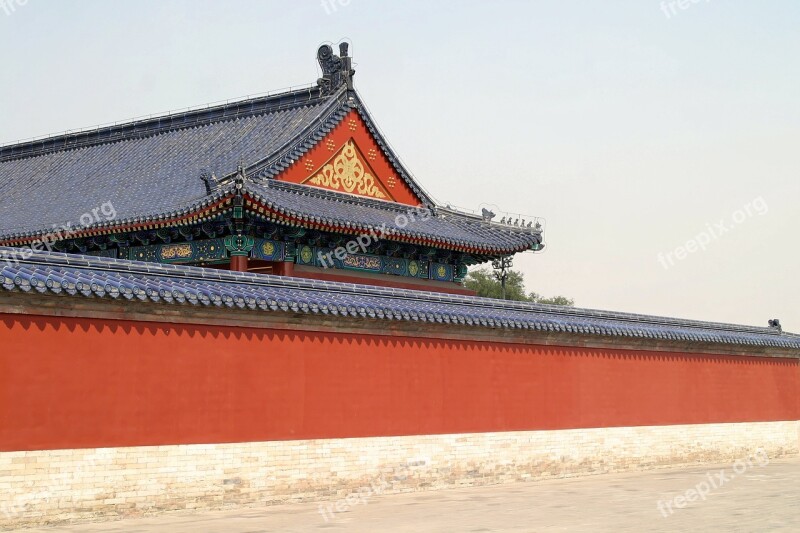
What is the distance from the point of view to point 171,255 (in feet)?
76.0

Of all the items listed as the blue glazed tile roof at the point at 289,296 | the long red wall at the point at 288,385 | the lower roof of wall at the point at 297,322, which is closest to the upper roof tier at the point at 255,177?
the blue glazed tile roof at the point at 289,296

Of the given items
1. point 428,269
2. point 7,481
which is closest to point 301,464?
point 7,481

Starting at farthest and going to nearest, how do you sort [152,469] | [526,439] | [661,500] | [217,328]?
[526,439]
[661,500]
[217,328]
[152,469]

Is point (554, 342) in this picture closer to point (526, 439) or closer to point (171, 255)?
point (526, 439)

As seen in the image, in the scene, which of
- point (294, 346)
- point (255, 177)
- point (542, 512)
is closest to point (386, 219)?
point (255, 177)

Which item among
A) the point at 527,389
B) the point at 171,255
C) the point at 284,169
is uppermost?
the point at 284,169

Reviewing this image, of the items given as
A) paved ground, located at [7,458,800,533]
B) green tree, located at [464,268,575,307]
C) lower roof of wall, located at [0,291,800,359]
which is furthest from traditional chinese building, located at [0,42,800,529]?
green tree, located at [464,268,575,307]

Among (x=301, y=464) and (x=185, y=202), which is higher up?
(x=185, y=202)

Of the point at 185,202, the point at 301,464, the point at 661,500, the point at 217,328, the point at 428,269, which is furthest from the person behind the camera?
the point at 428,269

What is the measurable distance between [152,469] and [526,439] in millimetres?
8134

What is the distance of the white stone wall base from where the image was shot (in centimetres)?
1313

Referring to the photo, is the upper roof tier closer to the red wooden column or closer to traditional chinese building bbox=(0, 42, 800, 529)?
traditional chinese building bbox=(0, 42, 800, 529)

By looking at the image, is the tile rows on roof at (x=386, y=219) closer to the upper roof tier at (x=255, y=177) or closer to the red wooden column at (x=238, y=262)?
the upper roof tier at (x=255, y=177)

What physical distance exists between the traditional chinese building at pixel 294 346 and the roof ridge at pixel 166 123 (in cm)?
8
